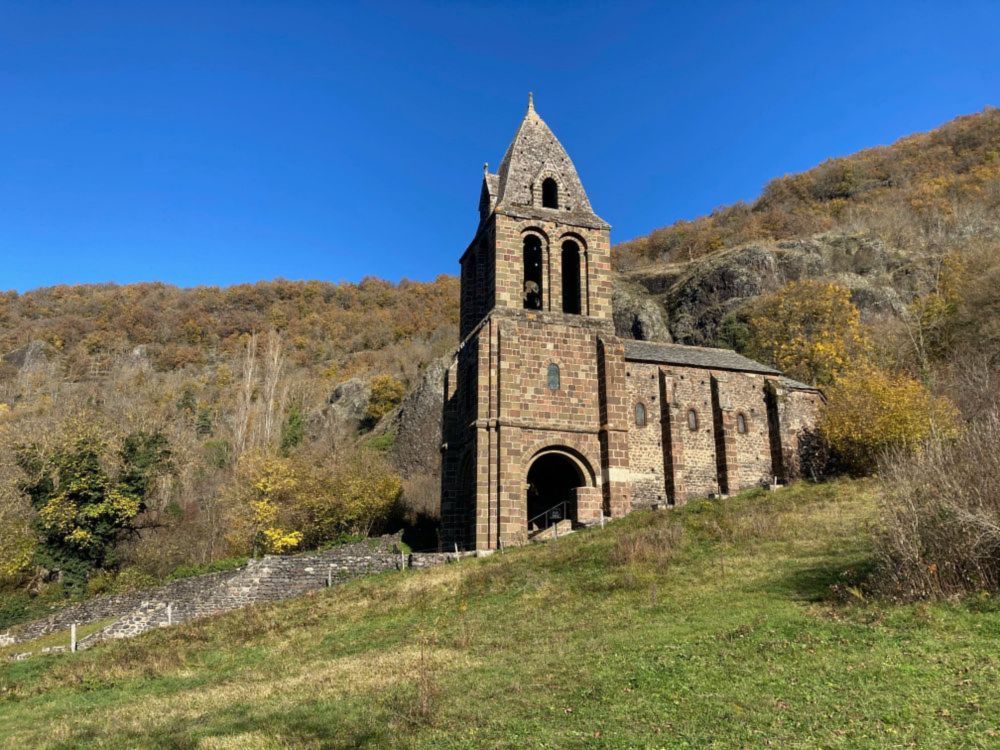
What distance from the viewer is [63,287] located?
111188 mm

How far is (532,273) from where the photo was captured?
30.8 metres

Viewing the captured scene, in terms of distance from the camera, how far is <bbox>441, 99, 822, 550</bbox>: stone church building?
26.4 meters

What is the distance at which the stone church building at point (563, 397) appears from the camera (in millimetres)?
26375

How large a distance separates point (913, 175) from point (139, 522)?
94442 millimetres

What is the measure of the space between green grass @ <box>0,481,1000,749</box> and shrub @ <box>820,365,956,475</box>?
10.5 meters

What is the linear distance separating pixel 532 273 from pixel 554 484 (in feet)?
29.6

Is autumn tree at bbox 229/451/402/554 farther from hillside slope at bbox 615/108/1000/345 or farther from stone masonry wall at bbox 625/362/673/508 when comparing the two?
hillside slope at bbox 615/108/1000/345

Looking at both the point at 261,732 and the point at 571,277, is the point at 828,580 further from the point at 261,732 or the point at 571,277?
the point at 571,277

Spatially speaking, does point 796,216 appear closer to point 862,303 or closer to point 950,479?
point 862,303

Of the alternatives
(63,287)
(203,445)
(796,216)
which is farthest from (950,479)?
(63,287)

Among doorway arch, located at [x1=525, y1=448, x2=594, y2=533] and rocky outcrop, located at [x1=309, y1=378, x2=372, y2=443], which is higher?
rocky outcrop, located at [x1=309, y1=378, x2=372, y2=443]

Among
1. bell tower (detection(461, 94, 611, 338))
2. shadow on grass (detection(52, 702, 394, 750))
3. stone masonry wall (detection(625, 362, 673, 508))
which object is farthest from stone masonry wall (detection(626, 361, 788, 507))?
shadow on grass (detection(52, 702, 394, 750))

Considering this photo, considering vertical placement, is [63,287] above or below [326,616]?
above

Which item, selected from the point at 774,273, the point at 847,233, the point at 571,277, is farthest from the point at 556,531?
the point at 847,233
